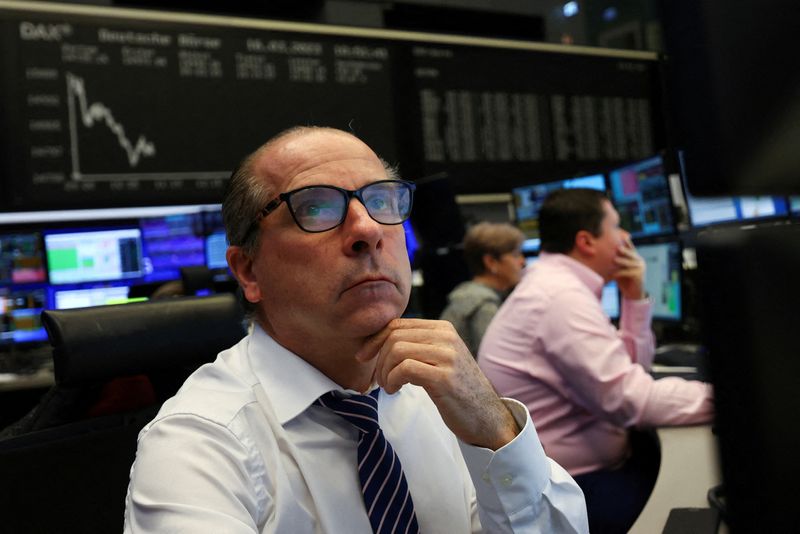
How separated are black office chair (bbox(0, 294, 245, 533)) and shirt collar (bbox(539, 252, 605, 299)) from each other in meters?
1.33

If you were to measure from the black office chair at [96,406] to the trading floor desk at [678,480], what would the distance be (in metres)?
0.81

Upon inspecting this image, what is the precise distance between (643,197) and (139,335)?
220cm

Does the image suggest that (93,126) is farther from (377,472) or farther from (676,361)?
(377,472)

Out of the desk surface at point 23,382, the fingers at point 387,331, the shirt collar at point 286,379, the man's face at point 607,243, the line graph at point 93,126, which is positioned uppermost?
the line graph at point 93,126

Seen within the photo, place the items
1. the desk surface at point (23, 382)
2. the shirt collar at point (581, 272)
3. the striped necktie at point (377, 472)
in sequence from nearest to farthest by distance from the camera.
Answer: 1. the striped necktie at point (377, 472)
2. the shirt collar at point (581, 272)
3. the desk surface at point (23, 382)

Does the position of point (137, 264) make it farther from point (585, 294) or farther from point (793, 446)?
point (793, 446)

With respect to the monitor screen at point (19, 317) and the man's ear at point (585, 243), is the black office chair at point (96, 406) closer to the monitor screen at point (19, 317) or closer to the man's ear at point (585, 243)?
the man's ear at point (585, 243)

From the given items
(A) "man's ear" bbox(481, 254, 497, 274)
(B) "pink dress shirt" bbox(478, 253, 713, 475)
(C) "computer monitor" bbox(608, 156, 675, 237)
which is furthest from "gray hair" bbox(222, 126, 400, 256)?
(A) "man's ear" bbox(481, 254, 497, 274)

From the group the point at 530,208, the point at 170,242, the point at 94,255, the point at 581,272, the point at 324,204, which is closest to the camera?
the point at 324,204

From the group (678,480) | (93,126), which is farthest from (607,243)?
(93,126)

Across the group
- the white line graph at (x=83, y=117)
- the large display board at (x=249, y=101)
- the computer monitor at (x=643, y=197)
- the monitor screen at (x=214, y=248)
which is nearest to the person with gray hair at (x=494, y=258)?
the computer monitor at (x=643, y=197)

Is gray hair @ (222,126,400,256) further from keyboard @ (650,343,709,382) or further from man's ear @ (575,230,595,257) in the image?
keyboard @ (650,343,709,382)

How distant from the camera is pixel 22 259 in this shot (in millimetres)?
4004

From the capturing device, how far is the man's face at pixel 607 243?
2.42 meters
